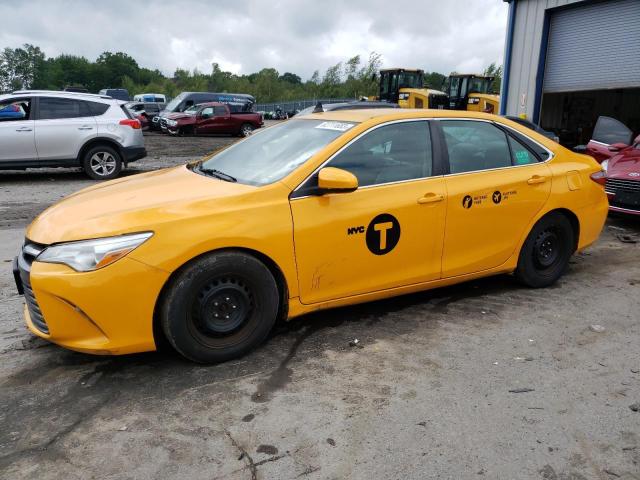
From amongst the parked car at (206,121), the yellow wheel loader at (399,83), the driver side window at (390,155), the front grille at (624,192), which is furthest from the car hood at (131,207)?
the yellow wheel loader at (399,83)

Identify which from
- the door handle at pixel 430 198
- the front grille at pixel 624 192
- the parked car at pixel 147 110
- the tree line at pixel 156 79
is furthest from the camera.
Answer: the tree line at pixel 156 79

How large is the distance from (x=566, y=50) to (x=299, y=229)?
1052 centimetres

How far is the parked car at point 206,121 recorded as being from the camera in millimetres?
24109

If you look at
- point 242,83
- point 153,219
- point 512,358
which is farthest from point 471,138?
point 242,83

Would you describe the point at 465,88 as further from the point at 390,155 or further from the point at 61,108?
the point at 390,155

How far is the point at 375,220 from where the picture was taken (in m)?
3.67

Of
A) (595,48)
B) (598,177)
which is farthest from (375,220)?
(595,48)

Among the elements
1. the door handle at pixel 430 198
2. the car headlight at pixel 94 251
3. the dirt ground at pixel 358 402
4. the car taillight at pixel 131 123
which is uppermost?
the car taillight at pixel 131 123

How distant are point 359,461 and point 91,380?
1696mm

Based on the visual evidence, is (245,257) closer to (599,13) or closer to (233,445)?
(233,445)

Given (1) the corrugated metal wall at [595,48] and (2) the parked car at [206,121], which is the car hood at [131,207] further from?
(2) the parked car at [206,121]

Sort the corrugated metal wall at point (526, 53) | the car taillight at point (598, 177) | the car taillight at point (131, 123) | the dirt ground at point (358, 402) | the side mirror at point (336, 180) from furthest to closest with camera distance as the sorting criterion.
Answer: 1. the corrugated metal wall at point (526, 53)
2. the car taillight at point (131, 123)
3. the car taillight at point (598, 177)
4. the side mirror at point (336, 180)
5. the dirt ground at point (358, 402)

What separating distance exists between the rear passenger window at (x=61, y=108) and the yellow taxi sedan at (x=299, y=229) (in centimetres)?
744

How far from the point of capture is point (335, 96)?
199 ft
